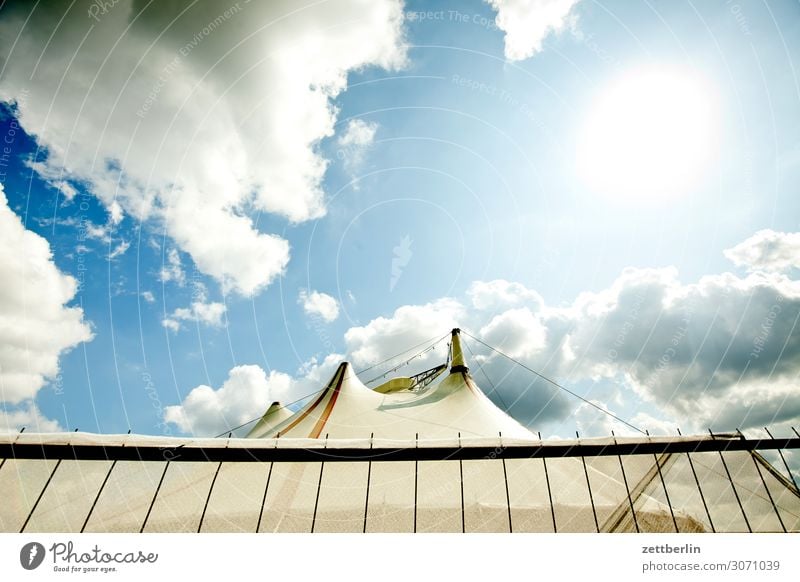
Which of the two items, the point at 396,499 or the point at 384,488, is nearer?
the point at 396,499

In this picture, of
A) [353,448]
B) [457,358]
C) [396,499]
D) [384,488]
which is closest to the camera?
[353,448]

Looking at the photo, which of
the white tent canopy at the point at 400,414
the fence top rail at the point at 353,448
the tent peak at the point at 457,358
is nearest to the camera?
the fence top rail at the point at 353,448

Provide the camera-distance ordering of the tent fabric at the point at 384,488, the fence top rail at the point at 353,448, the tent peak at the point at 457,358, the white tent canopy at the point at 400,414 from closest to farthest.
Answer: the fence top rail at the point at 353,448, the tent fabric at the point at 384,488, the white tent canopy at the point at 400,414, the tent peak at the point at 457,358

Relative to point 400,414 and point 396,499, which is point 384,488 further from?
point 400,414

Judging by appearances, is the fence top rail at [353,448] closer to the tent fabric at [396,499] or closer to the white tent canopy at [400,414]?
the tent fabric at [396,499]

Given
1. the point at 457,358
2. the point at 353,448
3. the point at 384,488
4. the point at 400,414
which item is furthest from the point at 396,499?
the point at 457,358

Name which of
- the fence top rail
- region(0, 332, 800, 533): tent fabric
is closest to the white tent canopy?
region(0, 332, 800, 533): tent fabric

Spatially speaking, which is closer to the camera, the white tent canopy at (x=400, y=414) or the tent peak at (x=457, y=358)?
the white tent canopy at (x=400, y=414)

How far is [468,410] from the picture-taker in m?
9.50

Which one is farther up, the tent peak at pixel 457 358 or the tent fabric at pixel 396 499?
the tent peak at pixel 457 358

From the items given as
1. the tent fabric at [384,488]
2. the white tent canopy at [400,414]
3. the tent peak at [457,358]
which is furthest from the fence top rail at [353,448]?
the tent peak at [457,358]
